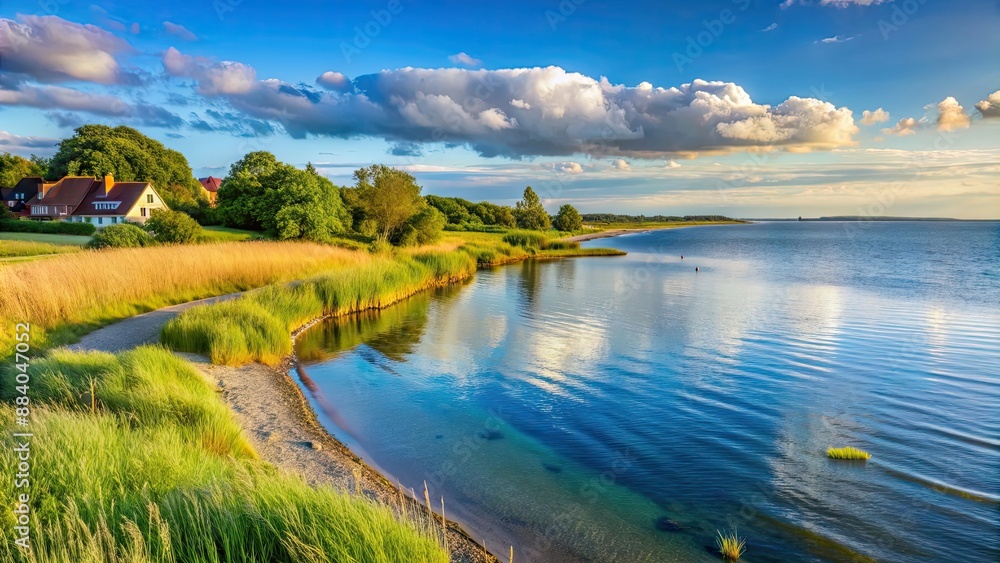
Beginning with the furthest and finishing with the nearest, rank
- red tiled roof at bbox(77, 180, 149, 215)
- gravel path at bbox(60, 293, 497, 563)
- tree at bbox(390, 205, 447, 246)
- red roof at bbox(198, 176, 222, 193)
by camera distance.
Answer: red roof at bbox(198, 176, 222, 193)
red tiled roof at bbox(77, 180, 149, 215)
tree at bbox(390, 205, 447, 246)
gravel path at bbox(60, 293, 497, 563)

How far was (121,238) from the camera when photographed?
79.7 feet

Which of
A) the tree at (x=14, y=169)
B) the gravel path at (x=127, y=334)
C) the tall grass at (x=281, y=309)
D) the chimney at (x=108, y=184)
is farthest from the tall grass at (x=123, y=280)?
the tree at (x=14, y=169)

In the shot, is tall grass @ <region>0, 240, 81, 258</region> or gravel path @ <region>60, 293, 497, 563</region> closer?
gravel path @ <region>60, 293, 497, 563</region>

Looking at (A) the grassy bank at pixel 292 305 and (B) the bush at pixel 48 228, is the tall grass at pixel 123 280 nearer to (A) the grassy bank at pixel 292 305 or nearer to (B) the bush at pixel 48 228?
(A) the grassy bank at pixel 292 305

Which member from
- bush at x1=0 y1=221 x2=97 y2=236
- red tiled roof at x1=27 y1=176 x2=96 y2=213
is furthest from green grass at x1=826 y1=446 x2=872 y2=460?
red tiled roof at x1=27 y1=176 x2=96 y2=213

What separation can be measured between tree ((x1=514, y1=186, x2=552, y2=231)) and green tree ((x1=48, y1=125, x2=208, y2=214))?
55661 millimetres

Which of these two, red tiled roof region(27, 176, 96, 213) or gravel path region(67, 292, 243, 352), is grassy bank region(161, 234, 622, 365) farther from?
red tiled roof region(27, 176, 96, 213)

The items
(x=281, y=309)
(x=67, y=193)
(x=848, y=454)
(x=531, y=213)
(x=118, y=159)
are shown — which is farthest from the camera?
(x=531, y=213)

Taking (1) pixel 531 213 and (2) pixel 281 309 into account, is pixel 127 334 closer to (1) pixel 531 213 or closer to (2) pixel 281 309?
(2) pixel 281 309

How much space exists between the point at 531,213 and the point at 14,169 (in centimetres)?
7626

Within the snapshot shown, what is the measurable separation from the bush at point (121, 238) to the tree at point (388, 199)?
64.4 ft

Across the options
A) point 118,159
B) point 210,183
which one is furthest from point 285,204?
point 210,183

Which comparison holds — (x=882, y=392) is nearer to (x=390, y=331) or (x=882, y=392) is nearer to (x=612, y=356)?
(x=612, y=356)

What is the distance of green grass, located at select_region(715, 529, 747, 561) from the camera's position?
5.68 meters
